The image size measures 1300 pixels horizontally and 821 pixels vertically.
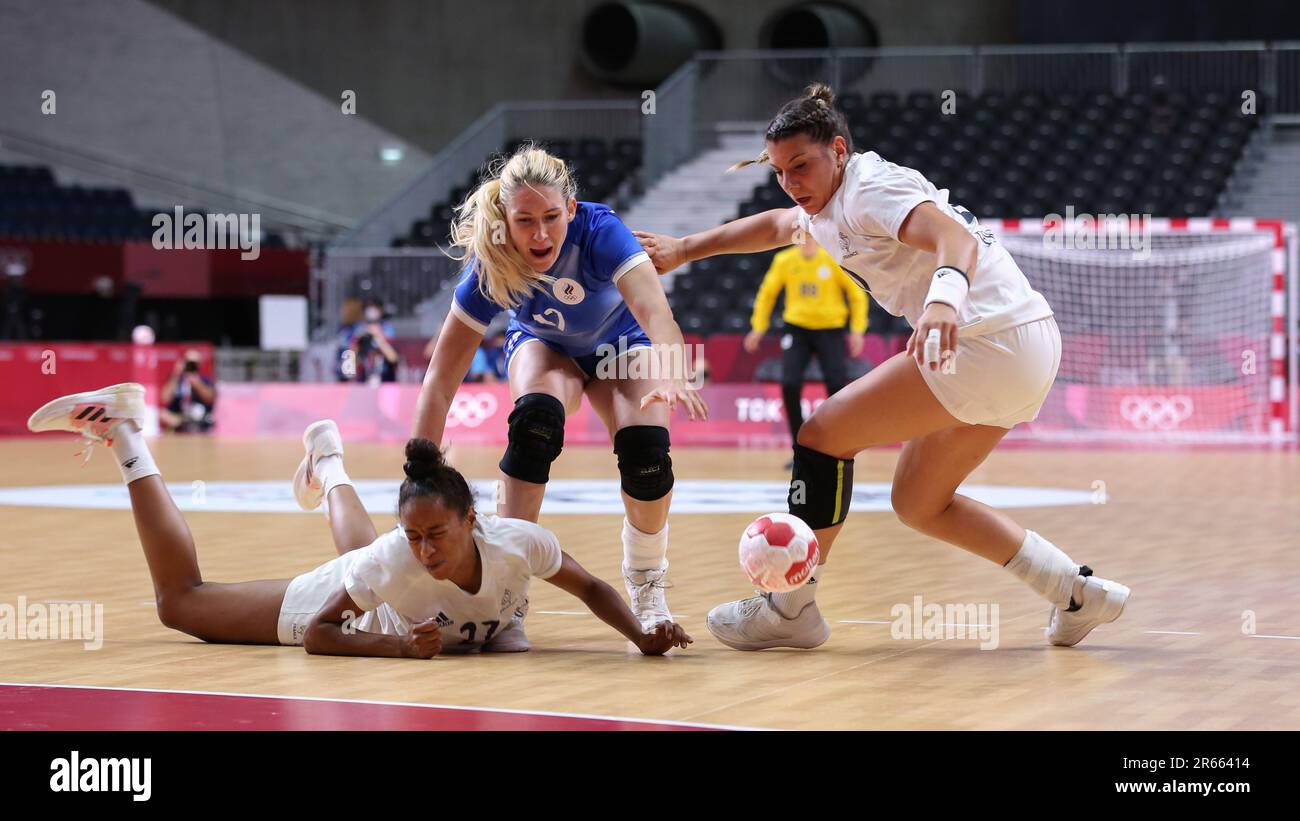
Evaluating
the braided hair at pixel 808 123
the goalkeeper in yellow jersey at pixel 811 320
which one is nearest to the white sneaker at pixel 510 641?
the braided hair at pixel 808 123

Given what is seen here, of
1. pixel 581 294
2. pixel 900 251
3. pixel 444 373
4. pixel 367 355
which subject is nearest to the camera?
pixel 900 251

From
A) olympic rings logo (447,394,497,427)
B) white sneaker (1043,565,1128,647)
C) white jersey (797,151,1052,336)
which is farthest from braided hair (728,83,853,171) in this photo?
olympic rings logo (447,394,497,427)

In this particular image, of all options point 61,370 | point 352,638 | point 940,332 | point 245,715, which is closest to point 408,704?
point 245,715

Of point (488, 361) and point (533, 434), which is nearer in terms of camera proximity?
point (533, 434)

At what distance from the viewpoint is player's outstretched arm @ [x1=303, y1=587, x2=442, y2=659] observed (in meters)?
4.59

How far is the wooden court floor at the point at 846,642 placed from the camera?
396cm

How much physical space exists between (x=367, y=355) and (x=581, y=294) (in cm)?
1416

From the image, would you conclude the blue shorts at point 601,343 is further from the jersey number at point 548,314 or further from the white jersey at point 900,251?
the white jersey at point 900,251

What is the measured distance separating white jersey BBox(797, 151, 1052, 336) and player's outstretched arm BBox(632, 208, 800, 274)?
239 mm

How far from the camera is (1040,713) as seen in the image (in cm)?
382

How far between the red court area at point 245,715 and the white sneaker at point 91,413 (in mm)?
1392

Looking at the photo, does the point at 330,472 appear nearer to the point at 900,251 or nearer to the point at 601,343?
the point at 601,343

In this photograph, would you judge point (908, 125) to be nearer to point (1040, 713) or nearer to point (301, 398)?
point (301, 398)

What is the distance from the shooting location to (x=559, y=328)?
547 cm
